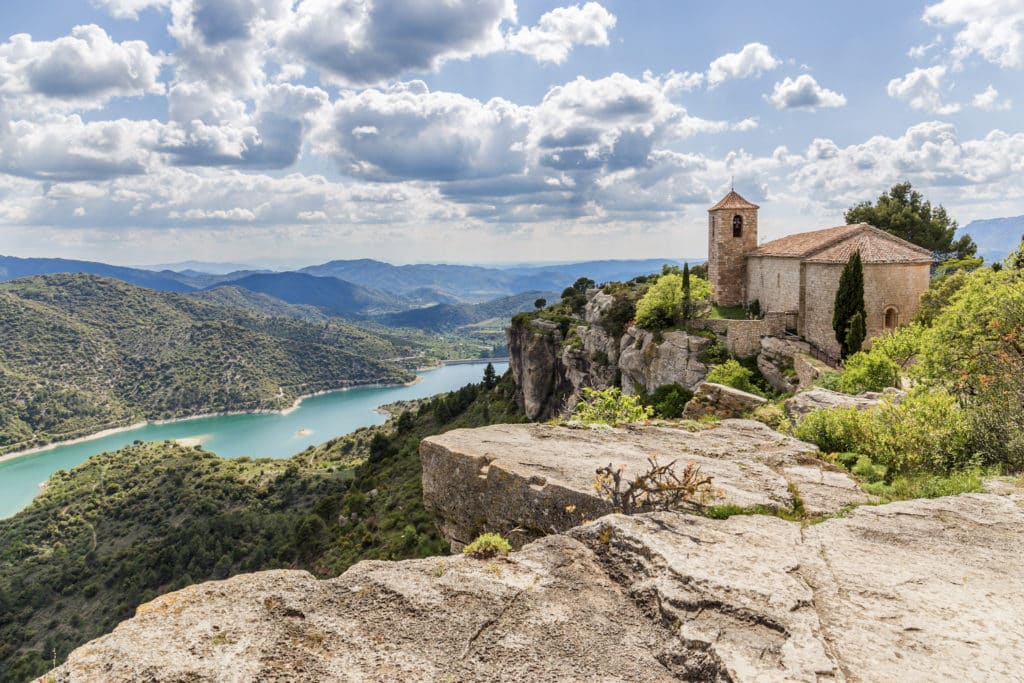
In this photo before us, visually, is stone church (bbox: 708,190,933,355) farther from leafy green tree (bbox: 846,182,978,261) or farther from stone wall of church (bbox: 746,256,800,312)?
leafy green tree (bbox: 846,182,978,261)

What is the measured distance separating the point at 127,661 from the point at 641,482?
6004 mm

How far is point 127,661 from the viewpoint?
4.39 metres

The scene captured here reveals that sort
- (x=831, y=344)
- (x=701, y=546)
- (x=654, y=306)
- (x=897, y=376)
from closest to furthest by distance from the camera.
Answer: (x=701, y=546)
(x=897, y=376)
(x=831, y=344)
(x=654, y=306)

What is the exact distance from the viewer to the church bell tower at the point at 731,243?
4238 centimetres

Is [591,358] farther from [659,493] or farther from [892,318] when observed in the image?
[659,493]

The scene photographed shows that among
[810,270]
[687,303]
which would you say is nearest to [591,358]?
[687,303]

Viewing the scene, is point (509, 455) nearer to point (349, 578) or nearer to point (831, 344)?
point (349, 578)

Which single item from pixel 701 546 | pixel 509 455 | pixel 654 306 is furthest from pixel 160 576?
pixel 701 546

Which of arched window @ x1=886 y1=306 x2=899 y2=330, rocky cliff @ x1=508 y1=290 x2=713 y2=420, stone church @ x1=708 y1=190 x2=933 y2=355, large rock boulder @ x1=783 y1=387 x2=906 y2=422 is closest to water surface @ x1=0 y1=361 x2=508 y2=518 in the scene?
rocky cliff @ x1=508 y1=290 x2=713 y2=420

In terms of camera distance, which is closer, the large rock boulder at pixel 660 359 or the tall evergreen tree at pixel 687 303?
the large rock boulder at pixel 660 359

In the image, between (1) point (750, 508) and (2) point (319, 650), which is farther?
(1) point (750, 508)

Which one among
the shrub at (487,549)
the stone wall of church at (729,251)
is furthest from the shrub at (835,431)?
the stone wall of church at (729,251)

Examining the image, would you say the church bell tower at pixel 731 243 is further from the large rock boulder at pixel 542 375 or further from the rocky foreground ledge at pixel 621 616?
the rocky foreground ledge at pixel 621 616

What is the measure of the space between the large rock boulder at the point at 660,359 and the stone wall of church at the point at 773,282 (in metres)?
6.13
